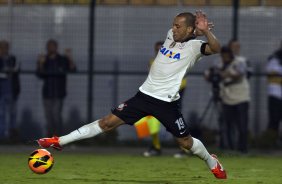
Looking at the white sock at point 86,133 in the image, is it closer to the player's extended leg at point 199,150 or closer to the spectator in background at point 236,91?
the player's extended leg at point 199,150

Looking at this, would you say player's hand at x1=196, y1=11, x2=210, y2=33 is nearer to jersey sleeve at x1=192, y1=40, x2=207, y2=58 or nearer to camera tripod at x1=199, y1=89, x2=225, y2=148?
jersey sleeve at x1=192, y1=40, x2=207, y2=58

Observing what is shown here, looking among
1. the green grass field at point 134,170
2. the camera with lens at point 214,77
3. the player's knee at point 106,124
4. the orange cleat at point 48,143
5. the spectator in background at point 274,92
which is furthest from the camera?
the spectator in background at point 274,92

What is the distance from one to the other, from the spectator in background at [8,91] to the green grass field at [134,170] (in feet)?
8.71

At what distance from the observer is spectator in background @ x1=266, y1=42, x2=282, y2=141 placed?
2026cm

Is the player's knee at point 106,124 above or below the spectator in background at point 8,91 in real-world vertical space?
above

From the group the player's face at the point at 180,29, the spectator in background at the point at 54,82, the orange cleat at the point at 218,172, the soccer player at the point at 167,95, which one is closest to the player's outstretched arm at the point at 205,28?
the soccer player at the point at 167,95

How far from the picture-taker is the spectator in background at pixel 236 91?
733 inches

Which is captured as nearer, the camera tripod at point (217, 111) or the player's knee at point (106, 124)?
the player's knee at point (106, 124)

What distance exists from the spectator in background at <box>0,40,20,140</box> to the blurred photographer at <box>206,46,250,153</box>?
4.52 meters

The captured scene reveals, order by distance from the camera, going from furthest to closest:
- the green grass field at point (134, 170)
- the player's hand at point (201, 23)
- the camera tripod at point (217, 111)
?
the camera tripod at point (217, 111) → the green grass field at point (134, 170) → the player's hand at point (201, 23)

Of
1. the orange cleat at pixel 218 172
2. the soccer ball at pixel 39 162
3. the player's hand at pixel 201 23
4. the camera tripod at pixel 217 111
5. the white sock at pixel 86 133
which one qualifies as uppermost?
the player's hand at pixel 201 23

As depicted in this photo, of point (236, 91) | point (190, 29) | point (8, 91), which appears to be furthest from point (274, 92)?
point (190, 29)

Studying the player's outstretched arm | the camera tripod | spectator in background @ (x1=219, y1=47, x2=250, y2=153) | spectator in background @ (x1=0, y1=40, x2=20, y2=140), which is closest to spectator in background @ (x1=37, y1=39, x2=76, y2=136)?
spectator in background @ (x1=0, y1=40, x2=20, y2=140)

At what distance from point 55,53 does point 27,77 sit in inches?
36.0
